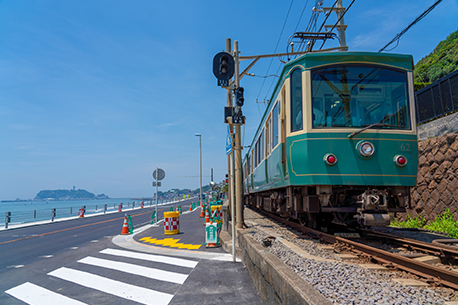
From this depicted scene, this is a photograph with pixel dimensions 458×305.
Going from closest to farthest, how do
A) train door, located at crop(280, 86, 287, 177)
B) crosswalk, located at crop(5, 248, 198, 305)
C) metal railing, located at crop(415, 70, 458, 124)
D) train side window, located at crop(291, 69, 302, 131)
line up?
1. crosswalk, located at crop(5, 248, 198, 305)
2. train side window, located at crop(291, 69, 302, 131)
3. train door, located at crop(280, 86, 287, 177)
4. metal railing, located at crop(415, 70, 458, 124)

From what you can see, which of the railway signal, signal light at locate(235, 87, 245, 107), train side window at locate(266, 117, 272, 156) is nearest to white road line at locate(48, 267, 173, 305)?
signal light at locate(235, 87, 245, 107)

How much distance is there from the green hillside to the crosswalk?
660 inches

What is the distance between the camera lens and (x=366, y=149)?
6.34 metres

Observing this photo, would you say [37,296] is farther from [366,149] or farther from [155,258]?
[366,149]

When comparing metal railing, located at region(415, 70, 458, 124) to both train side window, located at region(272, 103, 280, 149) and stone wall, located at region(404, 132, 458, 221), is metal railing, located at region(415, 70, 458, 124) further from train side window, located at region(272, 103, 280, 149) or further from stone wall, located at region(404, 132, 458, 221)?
train side window, located at region(272, 103, 280, 149)

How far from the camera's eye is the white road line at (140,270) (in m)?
5.90

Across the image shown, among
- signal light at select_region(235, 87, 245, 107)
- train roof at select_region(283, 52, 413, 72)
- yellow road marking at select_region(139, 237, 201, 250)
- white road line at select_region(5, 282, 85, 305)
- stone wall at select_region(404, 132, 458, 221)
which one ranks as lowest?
yellow road marking at select_region(139, 237, 201, 250)

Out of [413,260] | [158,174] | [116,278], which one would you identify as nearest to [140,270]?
[116,278]

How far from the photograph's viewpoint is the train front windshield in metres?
6.58

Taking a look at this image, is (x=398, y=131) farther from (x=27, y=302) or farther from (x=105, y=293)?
(x=27, y=302)

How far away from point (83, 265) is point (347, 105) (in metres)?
6.83

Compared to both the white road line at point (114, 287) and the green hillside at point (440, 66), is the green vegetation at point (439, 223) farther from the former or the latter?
the green hillside at point (440, 66)

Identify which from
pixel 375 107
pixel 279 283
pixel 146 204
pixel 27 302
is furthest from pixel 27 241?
pixel 146 204

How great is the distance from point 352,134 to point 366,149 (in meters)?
0.41
